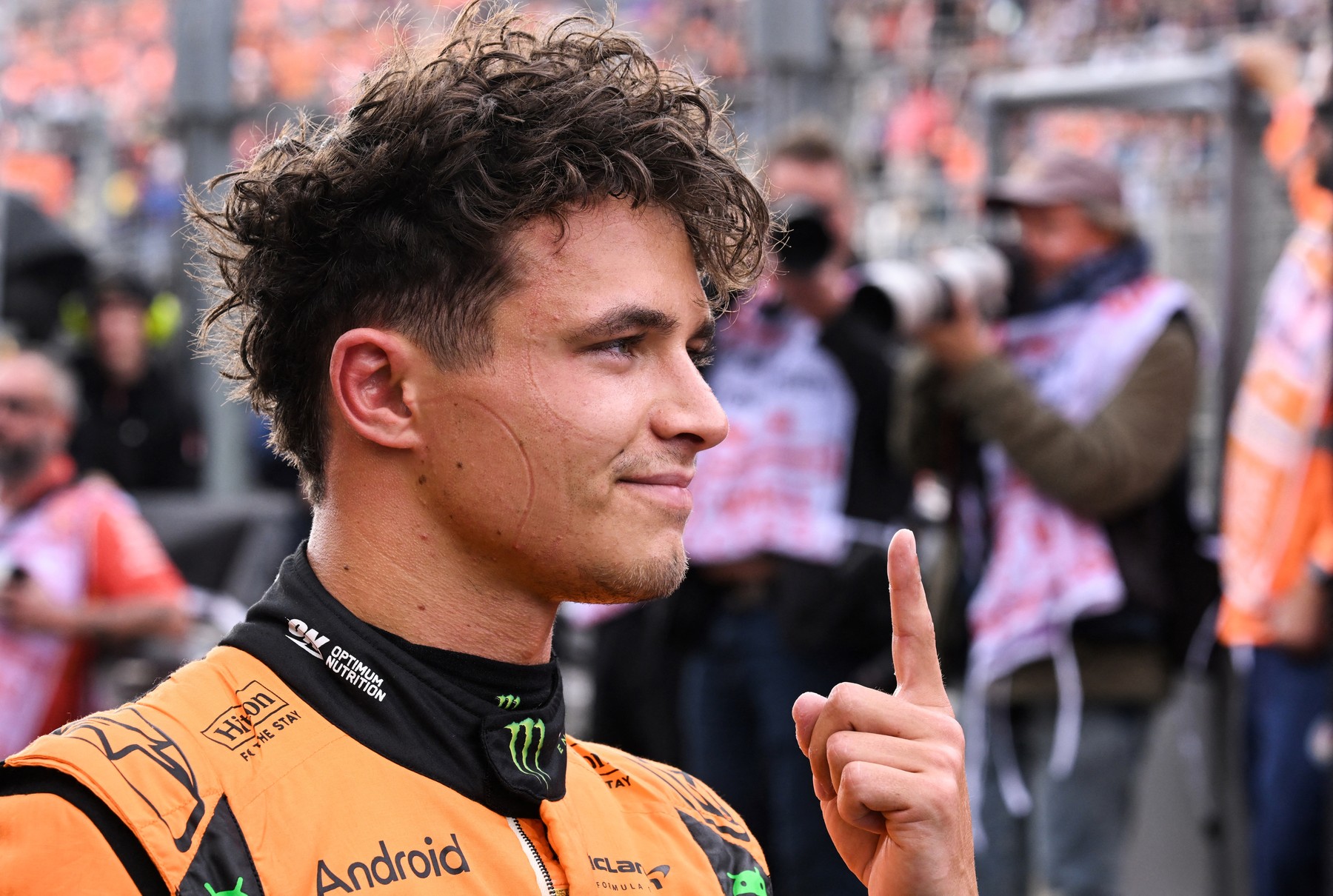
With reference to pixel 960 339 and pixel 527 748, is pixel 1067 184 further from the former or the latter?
pixel 527 748

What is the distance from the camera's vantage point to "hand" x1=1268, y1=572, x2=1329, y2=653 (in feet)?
13.0

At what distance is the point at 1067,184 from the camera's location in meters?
4.09

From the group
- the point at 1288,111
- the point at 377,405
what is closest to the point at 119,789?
the point at 377,405

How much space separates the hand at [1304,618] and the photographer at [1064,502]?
305mm

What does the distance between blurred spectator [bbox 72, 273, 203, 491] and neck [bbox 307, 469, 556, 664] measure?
4896 mm

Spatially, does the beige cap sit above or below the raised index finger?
above

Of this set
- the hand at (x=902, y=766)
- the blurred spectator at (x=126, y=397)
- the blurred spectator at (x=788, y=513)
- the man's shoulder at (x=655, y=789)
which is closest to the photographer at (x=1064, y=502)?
the blurred spectator at (x=788, y=513)

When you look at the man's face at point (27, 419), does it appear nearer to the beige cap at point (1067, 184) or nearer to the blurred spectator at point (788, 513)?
the blurred spectator at point (788, 513)

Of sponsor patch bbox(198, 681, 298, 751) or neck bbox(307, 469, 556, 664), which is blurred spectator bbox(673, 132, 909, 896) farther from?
sponsor patch bbox(198, 681, 298, 751)

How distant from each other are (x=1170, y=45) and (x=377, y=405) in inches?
288

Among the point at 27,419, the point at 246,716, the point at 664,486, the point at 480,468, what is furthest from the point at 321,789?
the point at 27,419

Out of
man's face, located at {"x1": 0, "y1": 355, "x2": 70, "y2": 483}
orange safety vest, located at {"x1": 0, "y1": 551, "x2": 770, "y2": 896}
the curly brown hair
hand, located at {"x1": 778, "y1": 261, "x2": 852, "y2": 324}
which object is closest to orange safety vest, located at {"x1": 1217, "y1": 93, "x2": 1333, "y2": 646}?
hand, located at {"x1": 778, "y1": 261, "x2": 852, "y2": 324}

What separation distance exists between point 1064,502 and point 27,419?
3.39m

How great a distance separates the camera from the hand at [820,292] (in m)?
4.23
